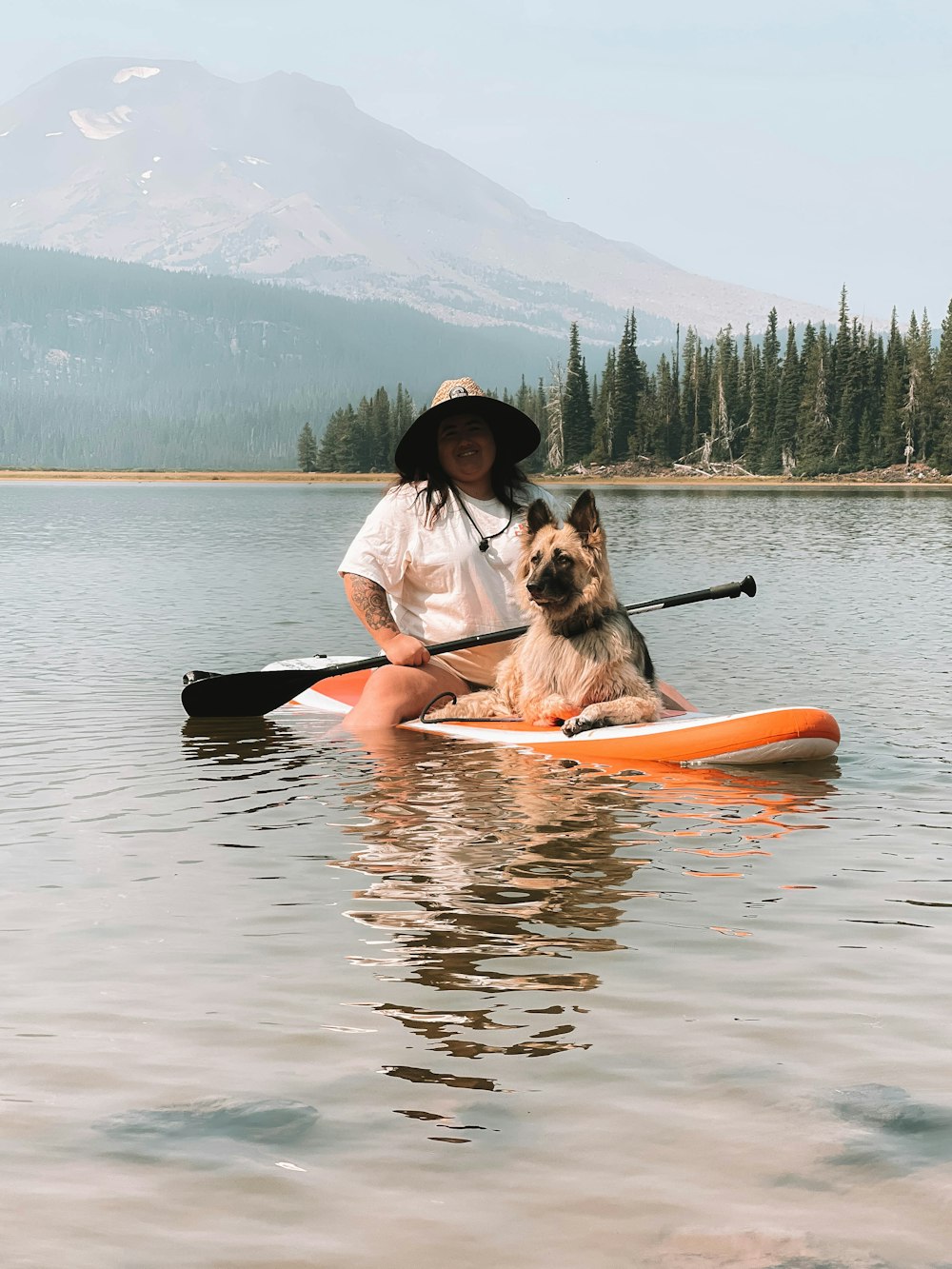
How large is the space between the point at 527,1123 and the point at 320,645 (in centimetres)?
1682

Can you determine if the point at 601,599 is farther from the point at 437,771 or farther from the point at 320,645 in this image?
the point at 320,645

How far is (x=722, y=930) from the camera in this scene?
6.47 metres

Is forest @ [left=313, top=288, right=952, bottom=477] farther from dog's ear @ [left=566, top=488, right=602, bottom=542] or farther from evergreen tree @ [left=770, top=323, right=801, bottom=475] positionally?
dog's ear @ [left=566, top=488, right=602, bottom=542]

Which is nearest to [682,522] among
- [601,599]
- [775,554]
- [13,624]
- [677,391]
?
[775,554]

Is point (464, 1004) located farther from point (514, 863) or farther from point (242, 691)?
point (242, 691)

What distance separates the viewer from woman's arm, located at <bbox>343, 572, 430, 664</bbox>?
34.3 feet

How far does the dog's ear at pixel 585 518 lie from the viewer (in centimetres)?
966

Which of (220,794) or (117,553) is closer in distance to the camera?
(220,794)

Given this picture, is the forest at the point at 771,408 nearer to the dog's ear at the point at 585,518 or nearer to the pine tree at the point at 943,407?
the pine tree at the point at 943,407

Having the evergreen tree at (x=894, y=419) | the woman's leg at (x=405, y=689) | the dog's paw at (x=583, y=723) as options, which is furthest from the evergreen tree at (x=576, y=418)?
the dog's paw at (x=583, y=723)

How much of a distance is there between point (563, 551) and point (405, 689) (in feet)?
6.22

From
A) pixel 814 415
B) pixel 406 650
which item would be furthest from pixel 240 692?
pixel 814 415

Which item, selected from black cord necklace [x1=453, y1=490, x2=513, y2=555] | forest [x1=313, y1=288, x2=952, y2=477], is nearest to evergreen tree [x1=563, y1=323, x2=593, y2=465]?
forest [x1=313, y1=288, x2=952, y2=477]

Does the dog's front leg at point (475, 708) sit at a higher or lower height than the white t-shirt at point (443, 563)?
lower
